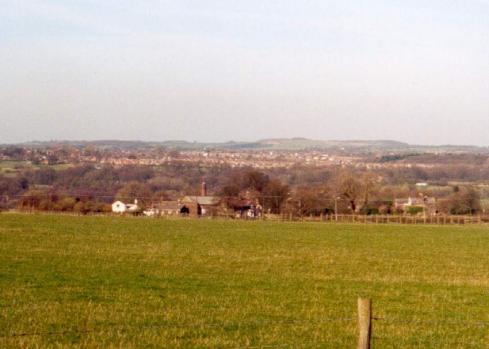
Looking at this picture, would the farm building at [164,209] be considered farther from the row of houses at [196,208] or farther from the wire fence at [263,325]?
the wire fence at [263,325]

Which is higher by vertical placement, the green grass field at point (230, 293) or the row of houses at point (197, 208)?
the green grass field at point (230, 293)

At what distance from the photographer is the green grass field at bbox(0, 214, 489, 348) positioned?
40.2 ft

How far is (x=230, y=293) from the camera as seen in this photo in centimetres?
1744

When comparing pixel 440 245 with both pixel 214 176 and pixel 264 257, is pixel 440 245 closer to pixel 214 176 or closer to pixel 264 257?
pixel 264 257

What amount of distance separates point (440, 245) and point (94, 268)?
1938 cm

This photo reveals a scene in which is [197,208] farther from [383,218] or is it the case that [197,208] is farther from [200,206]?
[383,218]

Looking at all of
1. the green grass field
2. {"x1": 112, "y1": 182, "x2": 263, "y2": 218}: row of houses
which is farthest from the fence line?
the green grass field

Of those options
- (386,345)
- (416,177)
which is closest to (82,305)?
(386,345)

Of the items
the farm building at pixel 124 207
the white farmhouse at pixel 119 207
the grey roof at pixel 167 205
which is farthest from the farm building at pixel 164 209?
the white farmhouse at pixel 119 207

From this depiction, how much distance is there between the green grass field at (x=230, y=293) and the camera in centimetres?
1224

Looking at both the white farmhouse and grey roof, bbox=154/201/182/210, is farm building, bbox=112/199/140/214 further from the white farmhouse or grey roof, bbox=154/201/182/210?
grey roof, bbox=154/201/182/210

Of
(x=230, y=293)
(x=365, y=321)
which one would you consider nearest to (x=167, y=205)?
(x=230, y=293)

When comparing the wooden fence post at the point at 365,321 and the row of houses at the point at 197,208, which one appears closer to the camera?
the wooden fence post at the point at 365,321

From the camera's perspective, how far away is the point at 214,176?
124m
